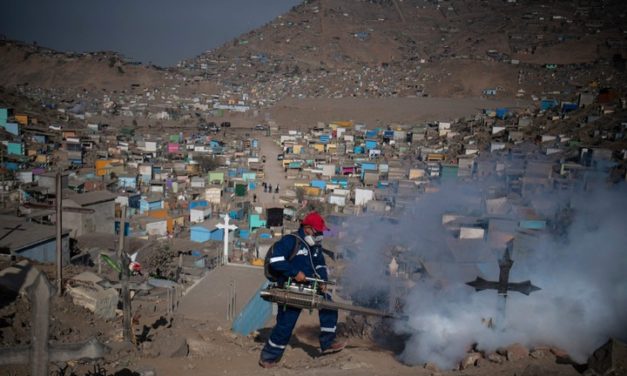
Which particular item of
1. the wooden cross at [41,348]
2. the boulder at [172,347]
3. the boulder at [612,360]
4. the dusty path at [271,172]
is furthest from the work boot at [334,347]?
the dusty path at [271,172]

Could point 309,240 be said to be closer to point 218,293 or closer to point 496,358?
point 496,358

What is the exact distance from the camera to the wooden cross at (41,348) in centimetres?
316

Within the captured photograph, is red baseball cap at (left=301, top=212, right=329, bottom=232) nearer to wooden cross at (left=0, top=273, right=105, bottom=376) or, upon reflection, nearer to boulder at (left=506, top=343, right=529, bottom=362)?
boulder at (left=506, top=343, right=529, bottom=362)

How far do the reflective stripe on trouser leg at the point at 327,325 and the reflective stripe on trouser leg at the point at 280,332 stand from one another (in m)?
0.31

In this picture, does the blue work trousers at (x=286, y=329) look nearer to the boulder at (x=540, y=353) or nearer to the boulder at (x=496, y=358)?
the boulder at (x=496, y=358)

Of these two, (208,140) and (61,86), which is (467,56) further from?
(61,86)

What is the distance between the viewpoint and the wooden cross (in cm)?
316

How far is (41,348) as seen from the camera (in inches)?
130

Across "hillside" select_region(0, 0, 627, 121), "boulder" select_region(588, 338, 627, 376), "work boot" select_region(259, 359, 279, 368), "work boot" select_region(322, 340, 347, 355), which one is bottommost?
"work boot" select_region(259, 359, 279, 368)

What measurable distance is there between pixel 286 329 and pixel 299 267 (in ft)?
2.43

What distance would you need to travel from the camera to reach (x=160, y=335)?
756 cm

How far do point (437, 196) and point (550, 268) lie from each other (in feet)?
44.0

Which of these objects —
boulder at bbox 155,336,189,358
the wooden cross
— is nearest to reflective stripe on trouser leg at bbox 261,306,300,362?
boulder at bbox 155,336,189,358

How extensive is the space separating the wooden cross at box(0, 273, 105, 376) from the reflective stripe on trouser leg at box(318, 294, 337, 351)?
9.15 ft
